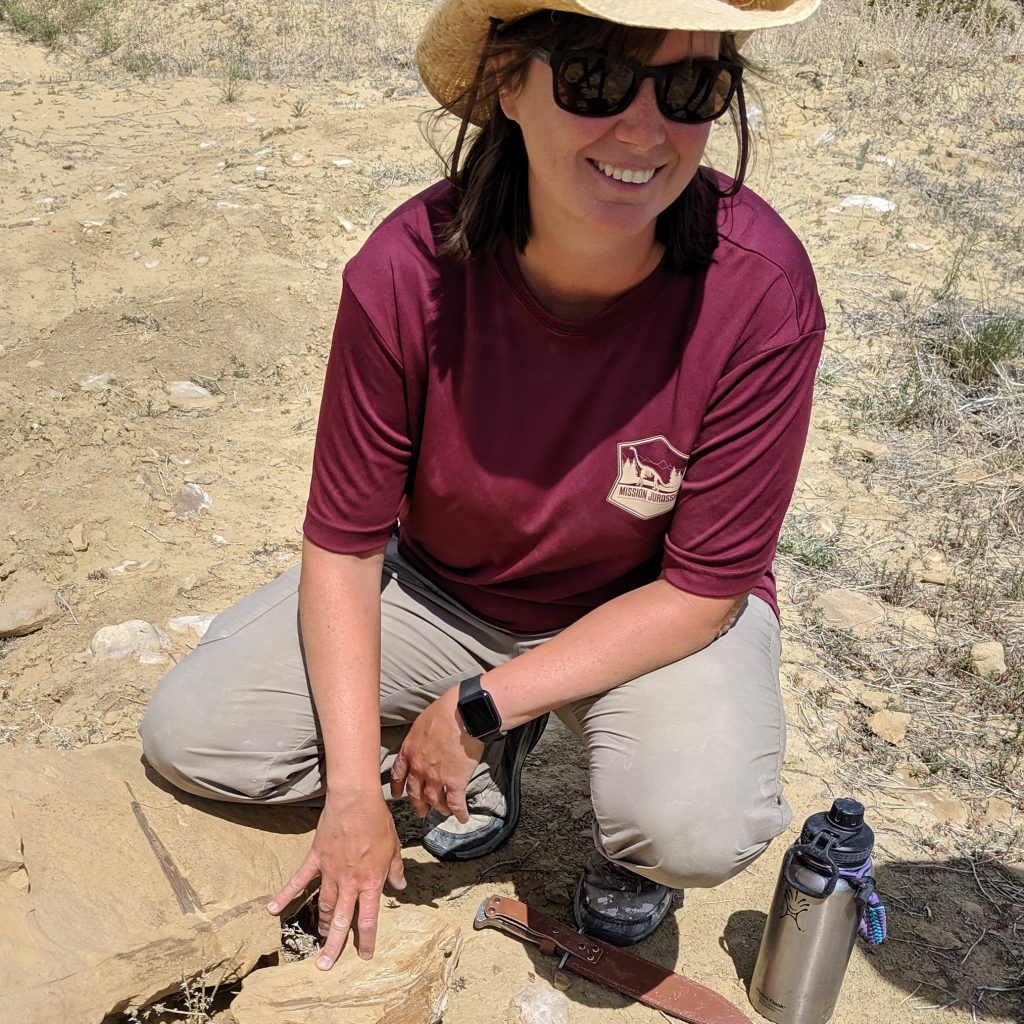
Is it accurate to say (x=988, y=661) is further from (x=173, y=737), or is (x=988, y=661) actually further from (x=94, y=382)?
(x=94, y=382)

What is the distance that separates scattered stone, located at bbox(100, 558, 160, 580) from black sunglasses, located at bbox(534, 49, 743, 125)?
2.08 metres

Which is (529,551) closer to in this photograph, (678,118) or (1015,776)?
(678,118)

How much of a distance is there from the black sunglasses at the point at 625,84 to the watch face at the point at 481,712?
975 millimetres

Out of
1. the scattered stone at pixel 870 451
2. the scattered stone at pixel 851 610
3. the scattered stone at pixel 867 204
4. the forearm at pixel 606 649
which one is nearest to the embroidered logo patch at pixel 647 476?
the forearm at pixel 606 649

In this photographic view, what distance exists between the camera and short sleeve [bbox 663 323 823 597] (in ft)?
6.33

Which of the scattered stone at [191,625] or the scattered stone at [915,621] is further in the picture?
the scattered stone at [915,621]

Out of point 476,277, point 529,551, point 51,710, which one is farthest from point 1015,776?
point 51,710

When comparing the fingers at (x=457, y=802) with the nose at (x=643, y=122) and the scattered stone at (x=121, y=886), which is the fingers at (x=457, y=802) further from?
the nose at (x=643, y=122)

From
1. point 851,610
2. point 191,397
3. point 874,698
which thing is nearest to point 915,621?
point 851,610

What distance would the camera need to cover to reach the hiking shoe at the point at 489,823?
2465mm

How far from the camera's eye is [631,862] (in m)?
2.06

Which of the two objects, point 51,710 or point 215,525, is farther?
point 215,525

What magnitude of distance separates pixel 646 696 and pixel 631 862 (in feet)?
0.99

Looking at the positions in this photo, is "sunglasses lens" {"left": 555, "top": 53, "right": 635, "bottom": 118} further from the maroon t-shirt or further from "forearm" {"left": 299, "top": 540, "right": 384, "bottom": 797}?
"forearm" {"left": 299, "top": 540, "right": 384, "bottom": 797}
